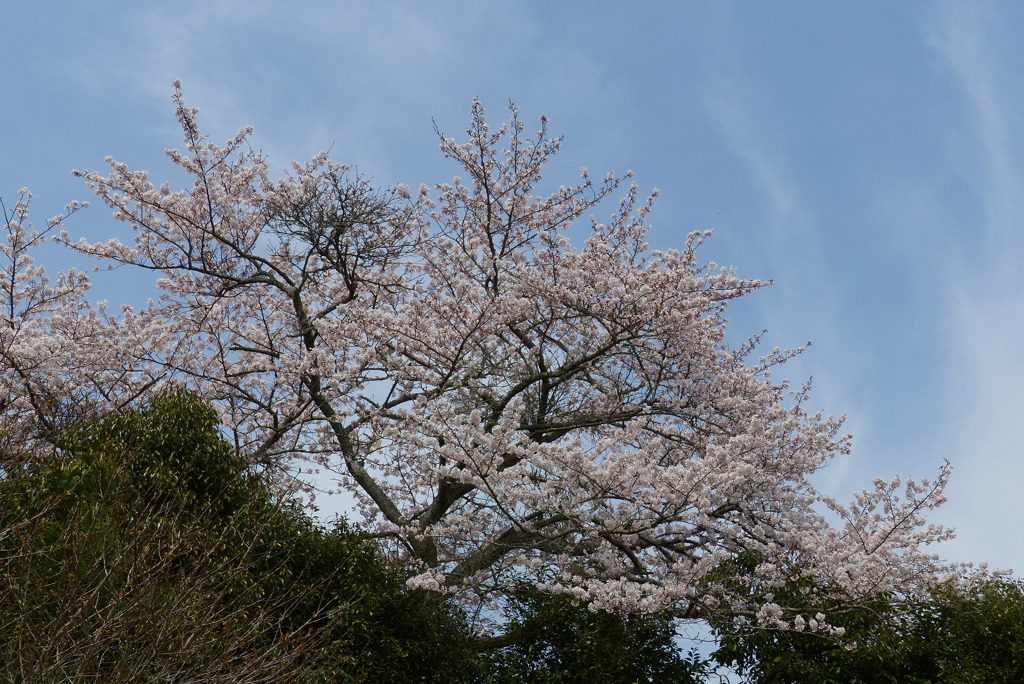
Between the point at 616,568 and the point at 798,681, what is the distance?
2199 mm

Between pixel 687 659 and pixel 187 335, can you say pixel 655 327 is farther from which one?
pixel 187 335

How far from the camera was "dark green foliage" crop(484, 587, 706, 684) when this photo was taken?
9023mm

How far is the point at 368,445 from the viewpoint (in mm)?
12352

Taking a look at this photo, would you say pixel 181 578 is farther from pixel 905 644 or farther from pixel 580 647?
pixel 905 644

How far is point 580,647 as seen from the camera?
29.8ft

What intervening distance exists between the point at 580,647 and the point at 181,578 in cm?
401

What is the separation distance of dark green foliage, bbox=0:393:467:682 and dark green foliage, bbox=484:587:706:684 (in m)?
0.60

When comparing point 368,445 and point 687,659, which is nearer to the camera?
point 687,659

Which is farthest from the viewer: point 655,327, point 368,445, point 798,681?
point 368,445

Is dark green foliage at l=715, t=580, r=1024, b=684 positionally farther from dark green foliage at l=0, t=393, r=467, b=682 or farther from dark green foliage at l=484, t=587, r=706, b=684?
dark green foliage at l=0, t=393, r=467, b=682

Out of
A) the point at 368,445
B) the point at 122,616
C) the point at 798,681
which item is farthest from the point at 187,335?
the point at 798,681

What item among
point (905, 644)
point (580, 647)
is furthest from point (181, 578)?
point (905, 644)

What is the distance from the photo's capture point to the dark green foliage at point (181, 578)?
6102mm

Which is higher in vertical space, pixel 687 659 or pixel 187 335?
pixel 187 335
